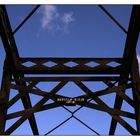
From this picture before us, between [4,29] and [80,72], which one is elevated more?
[4,29]

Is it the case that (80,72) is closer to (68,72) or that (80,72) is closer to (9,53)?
(68,72)

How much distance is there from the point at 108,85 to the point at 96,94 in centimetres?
56

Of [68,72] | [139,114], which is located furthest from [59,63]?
[139,114]

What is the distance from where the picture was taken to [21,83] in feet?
30.6

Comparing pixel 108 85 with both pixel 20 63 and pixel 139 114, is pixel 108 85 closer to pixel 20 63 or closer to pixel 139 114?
pixel 139 114

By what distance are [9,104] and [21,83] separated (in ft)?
2.77

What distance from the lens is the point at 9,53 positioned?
8.60 metres

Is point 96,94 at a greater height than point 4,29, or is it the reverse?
point 4,29

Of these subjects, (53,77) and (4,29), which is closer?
(4,29)
